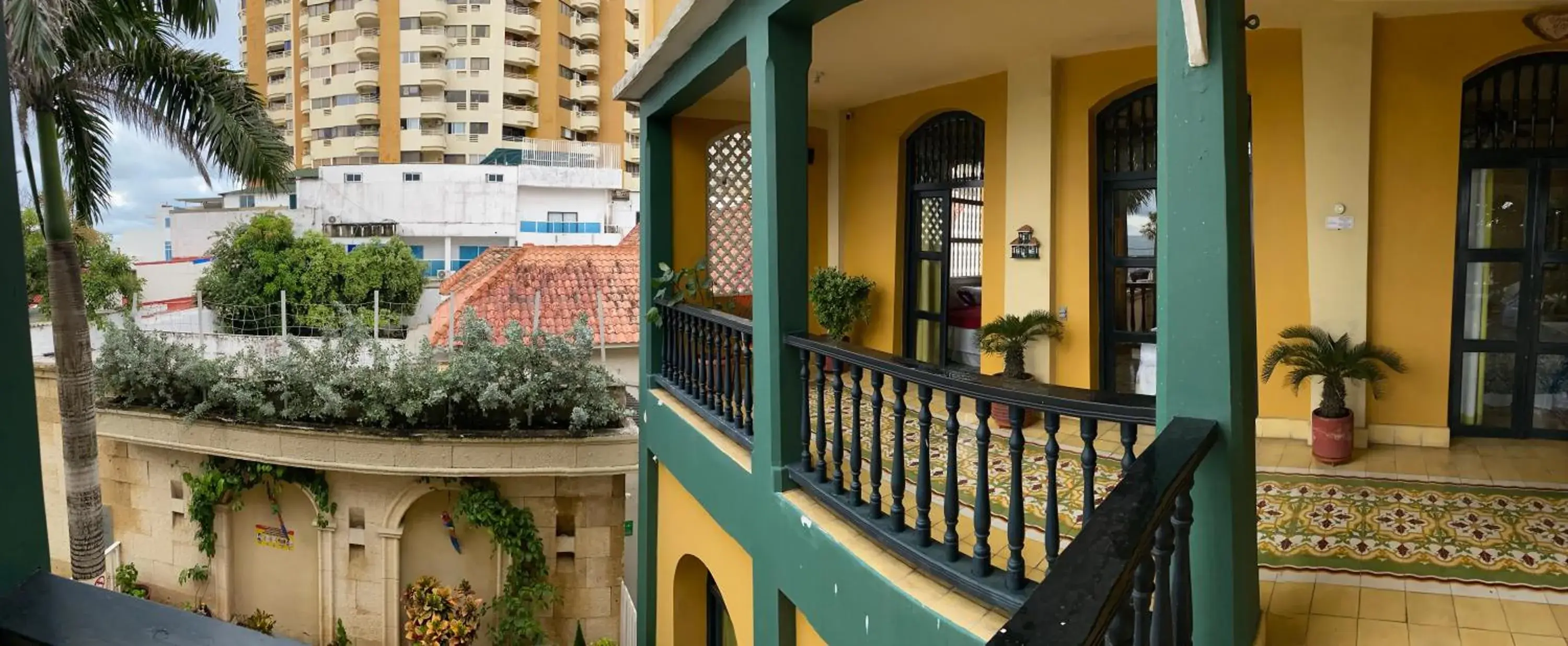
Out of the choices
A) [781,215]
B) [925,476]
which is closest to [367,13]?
[781,215]

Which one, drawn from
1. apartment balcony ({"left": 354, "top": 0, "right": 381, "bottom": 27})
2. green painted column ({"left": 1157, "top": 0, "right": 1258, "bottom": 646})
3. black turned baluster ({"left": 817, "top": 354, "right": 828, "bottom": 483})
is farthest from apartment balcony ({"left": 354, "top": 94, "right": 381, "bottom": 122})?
green painted column ({"left": 1157, "top": 0, "right": 1258, "bottom": 646})

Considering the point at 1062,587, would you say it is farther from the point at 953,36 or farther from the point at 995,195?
the point at 995,195

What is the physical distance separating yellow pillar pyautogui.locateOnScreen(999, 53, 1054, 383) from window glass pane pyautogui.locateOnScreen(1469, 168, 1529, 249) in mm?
2351

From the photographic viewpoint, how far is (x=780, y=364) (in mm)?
4230

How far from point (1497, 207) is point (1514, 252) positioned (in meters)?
0.28

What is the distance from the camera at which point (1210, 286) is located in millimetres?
2248

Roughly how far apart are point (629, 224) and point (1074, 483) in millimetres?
33365

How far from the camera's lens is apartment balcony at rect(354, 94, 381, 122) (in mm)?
42906

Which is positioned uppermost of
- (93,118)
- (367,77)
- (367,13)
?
(367,13)

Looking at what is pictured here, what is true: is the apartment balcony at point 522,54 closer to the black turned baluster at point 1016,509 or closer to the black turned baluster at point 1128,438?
the black turned baluster at point 1016,509

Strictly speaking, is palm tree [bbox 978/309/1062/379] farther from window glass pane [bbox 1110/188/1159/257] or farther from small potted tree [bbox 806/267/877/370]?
small potted tree [bbox 806/267/877/370]

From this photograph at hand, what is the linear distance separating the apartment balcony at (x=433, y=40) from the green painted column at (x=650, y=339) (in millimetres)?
39168

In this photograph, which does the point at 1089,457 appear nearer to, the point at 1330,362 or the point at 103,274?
the point at 1330,362

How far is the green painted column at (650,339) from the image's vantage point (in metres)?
6.97
